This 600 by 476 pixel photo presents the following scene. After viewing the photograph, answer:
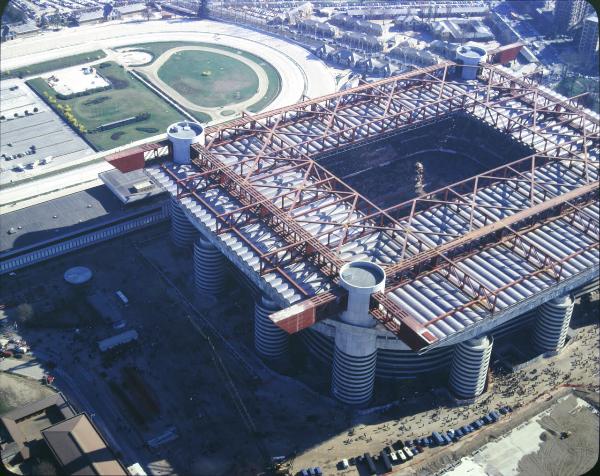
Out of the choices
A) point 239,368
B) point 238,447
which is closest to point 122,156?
point 239,368

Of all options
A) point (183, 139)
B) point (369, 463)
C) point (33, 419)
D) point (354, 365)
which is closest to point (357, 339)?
point (354, 365)

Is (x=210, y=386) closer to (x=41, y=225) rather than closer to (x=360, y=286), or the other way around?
(x=360, y=286)

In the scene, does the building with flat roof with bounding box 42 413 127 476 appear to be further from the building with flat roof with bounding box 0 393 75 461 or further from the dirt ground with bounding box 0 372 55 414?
the dirt ground with bounding box 0 372 55 414

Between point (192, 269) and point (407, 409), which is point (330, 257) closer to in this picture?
point (407, 409)

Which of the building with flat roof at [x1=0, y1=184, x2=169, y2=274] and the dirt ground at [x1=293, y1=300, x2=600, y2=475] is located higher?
the building with flat roof at [x1=0, y1=184, x2=169, y2=274]

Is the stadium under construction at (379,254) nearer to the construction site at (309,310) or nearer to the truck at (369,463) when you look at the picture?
the construction site at (309,310)

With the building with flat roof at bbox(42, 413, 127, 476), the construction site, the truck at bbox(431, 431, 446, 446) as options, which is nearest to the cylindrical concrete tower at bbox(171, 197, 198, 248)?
the construction site
